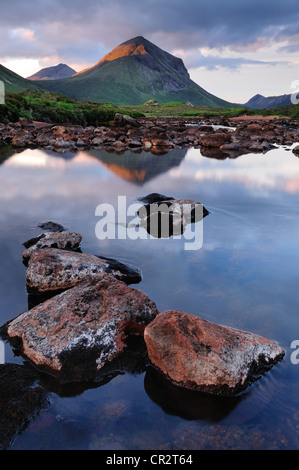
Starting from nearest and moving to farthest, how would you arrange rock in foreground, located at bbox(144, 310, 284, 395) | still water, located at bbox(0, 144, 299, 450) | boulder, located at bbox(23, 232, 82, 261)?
still water, located at bbox(0, 144, 299, 450) < rock in foreground, located at bbox(144, 310, 284, 395) < boulder, located at bbox(23, 232, 82, 261)

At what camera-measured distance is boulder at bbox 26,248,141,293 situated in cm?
657

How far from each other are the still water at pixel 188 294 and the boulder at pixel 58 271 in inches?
15.9

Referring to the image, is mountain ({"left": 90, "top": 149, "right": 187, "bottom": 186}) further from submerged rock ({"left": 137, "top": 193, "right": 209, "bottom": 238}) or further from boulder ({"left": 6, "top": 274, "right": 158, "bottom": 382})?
boulder ({"left": 6, "top": 274, "right": 158, "bottom": 382})

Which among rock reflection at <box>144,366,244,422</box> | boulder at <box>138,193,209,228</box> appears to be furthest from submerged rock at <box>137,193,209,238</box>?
rock reflection at <box>144,366,244,422</box>

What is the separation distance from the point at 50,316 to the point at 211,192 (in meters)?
12.6

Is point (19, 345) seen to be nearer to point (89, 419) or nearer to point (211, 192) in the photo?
point (89, 419)

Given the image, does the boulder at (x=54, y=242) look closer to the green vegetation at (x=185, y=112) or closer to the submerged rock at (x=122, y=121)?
the submerged rock at (x=122, y=121)

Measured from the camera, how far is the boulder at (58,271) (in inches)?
259

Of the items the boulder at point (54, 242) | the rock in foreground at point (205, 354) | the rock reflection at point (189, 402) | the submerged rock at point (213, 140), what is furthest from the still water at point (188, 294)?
the submerged rock at point (213, 140)

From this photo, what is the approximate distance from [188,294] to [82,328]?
94.5 inches

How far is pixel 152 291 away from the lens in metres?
6.78

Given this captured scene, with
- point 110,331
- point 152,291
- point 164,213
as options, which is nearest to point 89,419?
point 110,331

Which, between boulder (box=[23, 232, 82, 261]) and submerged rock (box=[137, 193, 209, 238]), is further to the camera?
submerged rock (box=[137, 193, 209, 238])

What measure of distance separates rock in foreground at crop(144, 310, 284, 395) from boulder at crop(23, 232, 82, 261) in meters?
4.12
